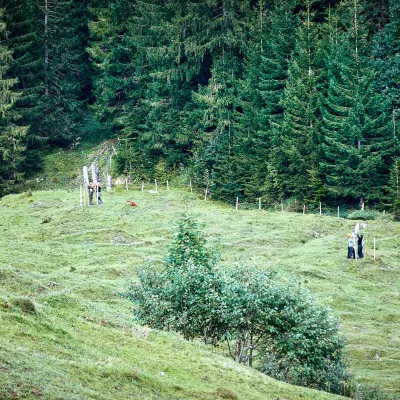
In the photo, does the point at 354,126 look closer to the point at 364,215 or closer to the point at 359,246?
the point at 364,215

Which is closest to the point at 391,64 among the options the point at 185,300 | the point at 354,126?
the point at 354,126

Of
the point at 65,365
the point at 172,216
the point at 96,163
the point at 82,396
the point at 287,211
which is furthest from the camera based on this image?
the point at 96,163

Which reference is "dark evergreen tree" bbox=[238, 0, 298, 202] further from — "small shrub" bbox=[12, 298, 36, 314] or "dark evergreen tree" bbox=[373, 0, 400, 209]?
"small shrub" bbox=[12, 298, 36, 314]

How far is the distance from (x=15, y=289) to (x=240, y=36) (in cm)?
5078

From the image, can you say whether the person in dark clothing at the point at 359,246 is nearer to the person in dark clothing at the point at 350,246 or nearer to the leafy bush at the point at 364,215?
the person in dark clothing at the point at 350,246

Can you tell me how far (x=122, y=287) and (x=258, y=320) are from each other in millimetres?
15419

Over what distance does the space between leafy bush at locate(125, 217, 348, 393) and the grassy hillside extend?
3.72 feet

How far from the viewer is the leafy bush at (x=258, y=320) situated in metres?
30.8

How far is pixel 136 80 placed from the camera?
93.4 m

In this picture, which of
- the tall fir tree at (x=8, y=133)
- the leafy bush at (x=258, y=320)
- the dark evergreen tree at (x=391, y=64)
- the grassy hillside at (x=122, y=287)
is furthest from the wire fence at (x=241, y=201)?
the leafy bush at (x=258, y=320)

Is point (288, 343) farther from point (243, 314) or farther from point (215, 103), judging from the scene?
point (215, 103)

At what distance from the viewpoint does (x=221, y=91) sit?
83.8m

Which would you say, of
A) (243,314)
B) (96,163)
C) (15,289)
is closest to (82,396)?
(243,314)

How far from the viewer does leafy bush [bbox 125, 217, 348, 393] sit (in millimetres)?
30750
